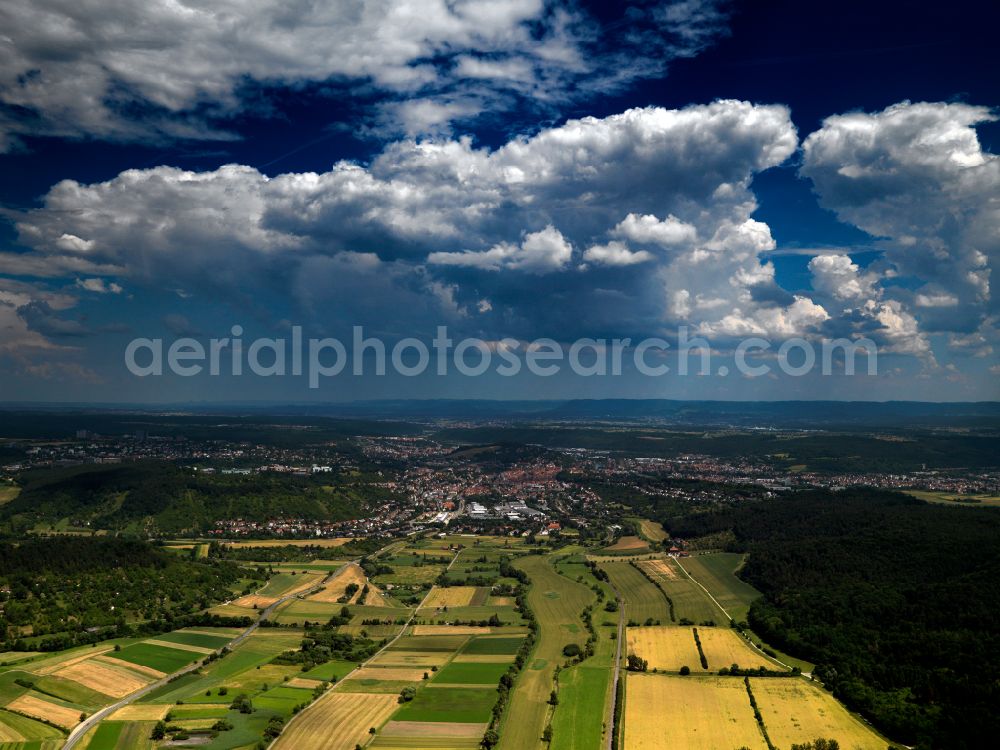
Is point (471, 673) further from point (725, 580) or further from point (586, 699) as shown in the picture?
point (725, 580)

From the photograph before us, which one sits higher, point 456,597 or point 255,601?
point 255,601

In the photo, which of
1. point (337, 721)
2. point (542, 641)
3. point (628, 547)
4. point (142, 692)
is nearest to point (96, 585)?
point (142, 692)

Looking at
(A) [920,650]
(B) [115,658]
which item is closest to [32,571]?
(B) [115,658]

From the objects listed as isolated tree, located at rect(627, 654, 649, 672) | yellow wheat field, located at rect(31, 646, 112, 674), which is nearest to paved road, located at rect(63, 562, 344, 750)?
yellow wheat field, located at rect(31, 646, 112, 674)

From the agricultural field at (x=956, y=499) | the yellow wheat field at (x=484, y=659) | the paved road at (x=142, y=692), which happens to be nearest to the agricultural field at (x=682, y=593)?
the yellow wheat field at (x=484, y=659)

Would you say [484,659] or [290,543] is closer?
[484,659]

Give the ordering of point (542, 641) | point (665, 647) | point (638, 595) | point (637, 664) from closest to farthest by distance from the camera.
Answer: point (637, 664) < point (665, 647) < point (542, 641) < point (638, 595)

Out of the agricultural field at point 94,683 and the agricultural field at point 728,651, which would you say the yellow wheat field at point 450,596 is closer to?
the agricultural field at point 94,683
